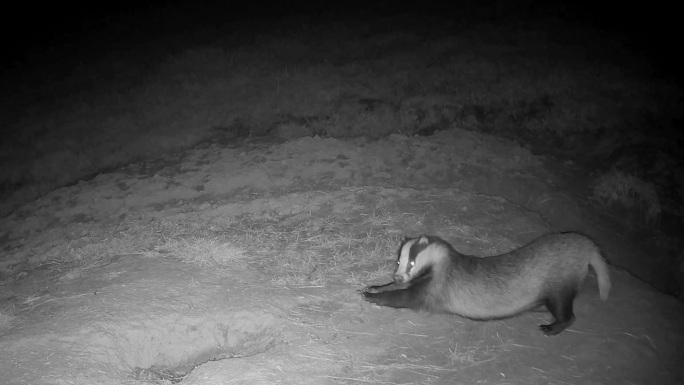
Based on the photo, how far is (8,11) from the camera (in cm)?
2211

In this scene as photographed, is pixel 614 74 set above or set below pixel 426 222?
above

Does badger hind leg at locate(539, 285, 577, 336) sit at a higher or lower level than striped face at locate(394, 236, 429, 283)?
lower

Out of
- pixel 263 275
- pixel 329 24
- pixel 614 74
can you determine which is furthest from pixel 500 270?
pixel 329 24

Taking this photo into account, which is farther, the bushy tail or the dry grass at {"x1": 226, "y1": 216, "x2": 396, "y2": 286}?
the dry grass at {"x1": 226, "y1": 216, "x2": 396, "y2": 286}

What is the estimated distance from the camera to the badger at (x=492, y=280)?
4816 mm

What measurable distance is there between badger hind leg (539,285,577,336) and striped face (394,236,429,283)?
128 centimetres

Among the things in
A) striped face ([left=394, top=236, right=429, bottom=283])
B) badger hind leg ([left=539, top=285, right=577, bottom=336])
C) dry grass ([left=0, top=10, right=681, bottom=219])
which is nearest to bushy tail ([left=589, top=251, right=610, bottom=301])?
badger hind leg ([left=539, top=285, right=577, bottom=336])

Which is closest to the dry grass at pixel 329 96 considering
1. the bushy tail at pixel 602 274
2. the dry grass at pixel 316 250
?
the dry grass at pixel 316 250

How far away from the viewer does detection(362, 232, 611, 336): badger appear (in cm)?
482

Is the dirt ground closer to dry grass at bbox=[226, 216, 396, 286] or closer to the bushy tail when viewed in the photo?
dry grass at bbox=[226, 216, 396, 286]

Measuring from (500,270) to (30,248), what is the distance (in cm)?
582

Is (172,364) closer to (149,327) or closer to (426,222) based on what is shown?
(149,327)

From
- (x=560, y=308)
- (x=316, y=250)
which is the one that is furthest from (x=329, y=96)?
(x=560, y=308)

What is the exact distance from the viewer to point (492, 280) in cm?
484
